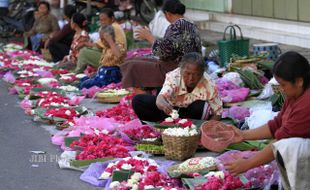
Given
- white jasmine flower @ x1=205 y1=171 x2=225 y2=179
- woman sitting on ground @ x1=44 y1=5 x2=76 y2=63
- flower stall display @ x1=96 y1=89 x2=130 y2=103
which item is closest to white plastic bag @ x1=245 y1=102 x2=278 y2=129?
white jasmine flower @ x1=205 y1=171 x2=225 y2=179

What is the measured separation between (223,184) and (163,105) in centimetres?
174

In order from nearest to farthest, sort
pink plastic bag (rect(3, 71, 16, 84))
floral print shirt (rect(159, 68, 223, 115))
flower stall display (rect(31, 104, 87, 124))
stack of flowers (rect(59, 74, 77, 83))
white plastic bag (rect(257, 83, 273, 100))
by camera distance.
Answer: floral print shirt (rect(159, 68, 223, 115))
flower stall display (rect(31, 104, 87, 124))
white plastic bag (rect(257, 83, 273, 100))
stack of flowers (rect(59, 74, 77, 83))
pink plastic bag (rect(3, 71, 16, 84))

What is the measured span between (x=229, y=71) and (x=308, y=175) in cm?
484

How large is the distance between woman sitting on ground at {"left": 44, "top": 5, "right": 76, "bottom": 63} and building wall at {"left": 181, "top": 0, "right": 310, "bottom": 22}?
11.0 feet

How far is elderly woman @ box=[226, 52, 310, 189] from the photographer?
4891 mm

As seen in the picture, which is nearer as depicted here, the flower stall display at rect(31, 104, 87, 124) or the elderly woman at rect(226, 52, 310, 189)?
the elderly woman at rect(226, 52, 310, 189)

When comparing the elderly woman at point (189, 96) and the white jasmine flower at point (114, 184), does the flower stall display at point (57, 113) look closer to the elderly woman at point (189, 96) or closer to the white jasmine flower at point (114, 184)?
the elderly woman at point (189, 96)

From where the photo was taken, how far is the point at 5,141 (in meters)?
7.82

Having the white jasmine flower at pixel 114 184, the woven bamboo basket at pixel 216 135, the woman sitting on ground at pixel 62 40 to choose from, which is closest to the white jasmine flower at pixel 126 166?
the white jasmine flower at pixel 114 184

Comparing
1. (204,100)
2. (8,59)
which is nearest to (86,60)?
(8,59)

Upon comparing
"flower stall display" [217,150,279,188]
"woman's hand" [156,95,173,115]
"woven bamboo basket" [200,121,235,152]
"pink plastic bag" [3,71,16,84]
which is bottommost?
"pink plastic bag" [3,71,16,84]

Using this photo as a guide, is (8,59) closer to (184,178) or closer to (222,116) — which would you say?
(222,116)

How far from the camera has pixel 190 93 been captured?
7.28 metres

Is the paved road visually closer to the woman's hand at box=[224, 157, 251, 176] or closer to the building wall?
the woman's hand at box=[224, 157, 251, 176]
